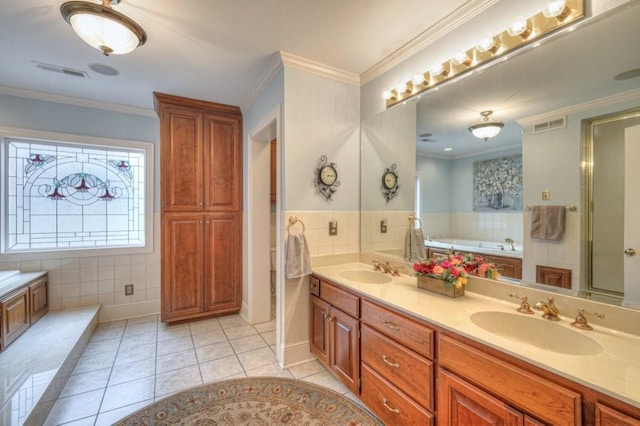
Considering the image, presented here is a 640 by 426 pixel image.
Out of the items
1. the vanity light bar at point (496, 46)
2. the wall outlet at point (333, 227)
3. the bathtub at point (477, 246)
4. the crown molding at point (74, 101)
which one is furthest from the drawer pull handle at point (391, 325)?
the crown molding at point (74, 101)

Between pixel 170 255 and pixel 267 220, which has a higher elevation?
pixel 267 220

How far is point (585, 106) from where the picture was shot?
1302 mm

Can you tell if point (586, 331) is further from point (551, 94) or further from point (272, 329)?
point (272, 329)

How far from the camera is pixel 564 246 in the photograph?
1.39m

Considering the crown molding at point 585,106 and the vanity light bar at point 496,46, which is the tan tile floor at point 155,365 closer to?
the crown molding at point 585,106

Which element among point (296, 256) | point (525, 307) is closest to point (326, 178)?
point (296, 256)

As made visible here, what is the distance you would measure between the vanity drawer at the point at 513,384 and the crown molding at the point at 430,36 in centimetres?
185

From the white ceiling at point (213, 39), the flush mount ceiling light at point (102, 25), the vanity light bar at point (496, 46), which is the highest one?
the white ceiling at point (213, 39)

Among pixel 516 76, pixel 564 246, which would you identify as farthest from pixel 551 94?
pixel 564 246

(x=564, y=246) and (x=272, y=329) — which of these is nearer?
(x=564, y=246)

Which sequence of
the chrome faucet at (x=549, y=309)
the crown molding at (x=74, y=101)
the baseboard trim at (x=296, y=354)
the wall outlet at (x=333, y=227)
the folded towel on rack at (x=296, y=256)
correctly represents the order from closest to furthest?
1. the chrome faucet at (x=549, y=309)
2. the folded towel on rack at (x=296, y=256)
3. the baseboard trim at (x=296, y=354)
4. the wall outlet at (x=333, y=227)
5. the crown molding at (x=74, y=101)

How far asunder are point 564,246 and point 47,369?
3243 millimetres

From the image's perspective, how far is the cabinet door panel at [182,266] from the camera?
10.1 feet

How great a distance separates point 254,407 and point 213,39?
101 inches
